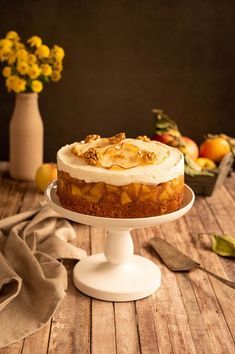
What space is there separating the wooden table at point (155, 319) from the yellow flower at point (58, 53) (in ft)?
3.17

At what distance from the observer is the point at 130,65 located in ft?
11.3

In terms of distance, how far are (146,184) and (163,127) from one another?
1.23 meters

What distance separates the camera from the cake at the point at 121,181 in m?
1.92

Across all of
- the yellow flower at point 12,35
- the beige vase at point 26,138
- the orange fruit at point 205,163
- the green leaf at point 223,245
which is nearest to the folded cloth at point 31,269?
the green leaf at point 223,245

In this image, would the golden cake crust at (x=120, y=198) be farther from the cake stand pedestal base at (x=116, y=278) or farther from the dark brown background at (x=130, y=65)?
the dark brown background at (x=130, y=65)

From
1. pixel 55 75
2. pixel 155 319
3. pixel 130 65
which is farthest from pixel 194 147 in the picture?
pixel 155 319

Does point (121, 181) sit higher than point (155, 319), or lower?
higher

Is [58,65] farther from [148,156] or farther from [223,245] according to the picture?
[148,156]

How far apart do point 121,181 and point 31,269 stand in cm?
43

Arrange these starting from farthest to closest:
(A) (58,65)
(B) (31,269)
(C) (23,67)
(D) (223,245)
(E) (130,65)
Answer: (E) (130,65) < (A) (58,65) < (C) (23,67) < (D) (223,245) < (B) (31,269)

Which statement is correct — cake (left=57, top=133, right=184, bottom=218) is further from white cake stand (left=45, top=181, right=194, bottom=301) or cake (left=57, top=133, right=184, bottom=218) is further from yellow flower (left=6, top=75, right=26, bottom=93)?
yellow flower (left=6, top=75, right=26, bottom=93)

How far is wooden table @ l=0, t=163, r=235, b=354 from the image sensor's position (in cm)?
180

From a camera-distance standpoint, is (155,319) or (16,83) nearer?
(155,319)

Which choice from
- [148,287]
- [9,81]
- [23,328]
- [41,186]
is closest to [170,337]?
[148,287]
